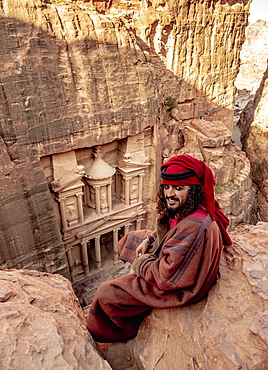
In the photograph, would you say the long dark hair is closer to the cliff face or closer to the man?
the man

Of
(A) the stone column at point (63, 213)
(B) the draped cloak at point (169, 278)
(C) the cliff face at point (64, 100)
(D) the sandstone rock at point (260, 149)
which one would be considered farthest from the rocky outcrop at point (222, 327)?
(D) the sandstone rock at point (260, 149)

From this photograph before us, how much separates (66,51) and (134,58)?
2312 millimetres

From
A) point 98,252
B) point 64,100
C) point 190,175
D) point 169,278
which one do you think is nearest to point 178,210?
point 190,175

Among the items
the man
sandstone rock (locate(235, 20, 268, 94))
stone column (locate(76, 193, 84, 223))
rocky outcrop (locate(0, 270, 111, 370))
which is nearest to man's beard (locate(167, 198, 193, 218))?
the man

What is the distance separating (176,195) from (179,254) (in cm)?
57

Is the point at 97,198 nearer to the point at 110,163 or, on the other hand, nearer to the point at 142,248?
the point at 110,163

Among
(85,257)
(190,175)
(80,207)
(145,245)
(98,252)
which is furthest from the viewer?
(98,252)

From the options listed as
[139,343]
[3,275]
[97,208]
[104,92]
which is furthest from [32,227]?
[139,343]

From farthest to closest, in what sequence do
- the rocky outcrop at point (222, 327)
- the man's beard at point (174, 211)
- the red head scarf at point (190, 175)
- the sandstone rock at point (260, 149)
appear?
1. the sandstone rock at point (260, 149)
2. the man's beard at point (174, 211)
3. the red head scarf at point (190, 175)
4. the rocky outcrop at point (222, 327)

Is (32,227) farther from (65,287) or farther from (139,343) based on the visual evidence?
(139,343)

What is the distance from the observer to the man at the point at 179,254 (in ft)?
8.13

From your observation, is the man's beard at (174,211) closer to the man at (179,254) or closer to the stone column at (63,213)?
the man at (179,254)

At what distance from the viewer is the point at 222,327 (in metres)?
2.41

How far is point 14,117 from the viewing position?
22.5 feet
